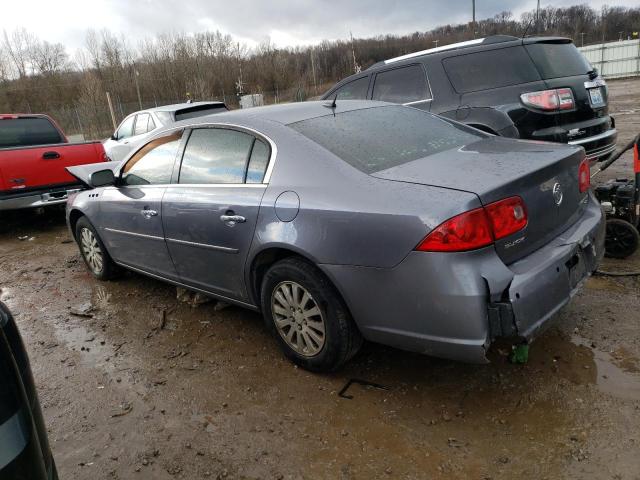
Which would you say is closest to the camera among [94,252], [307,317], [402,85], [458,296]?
[458,296]

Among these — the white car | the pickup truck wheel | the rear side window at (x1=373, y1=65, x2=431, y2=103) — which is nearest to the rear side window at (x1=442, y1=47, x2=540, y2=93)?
the rear side window at (x1=373, y1=65, x2=431, y2=103)

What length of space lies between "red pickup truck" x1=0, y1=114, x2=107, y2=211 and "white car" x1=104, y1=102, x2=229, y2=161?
5.65 ft

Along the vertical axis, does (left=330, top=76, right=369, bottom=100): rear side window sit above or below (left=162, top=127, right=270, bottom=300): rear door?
above

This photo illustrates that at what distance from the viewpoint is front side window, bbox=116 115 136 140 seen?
10.7 meters

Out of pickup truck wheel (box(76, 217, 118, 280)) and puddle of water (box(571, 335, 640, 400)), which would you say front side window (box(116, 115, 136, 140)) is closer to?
pickup truck wheel (box(76, 217, 118, 280))

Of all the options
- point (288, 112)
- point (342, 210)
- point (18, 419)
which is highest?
point (288, 112)

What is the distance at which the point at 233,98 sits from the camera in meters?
46.2

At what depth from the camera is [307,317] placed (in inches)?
118

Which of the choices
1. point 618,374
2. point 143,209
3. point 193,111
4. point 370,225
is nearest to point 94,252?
point 143,209

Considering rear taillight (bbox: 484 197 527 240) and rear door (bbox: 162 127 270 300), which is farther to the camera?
rear door (bbox: 162 127 270 300)

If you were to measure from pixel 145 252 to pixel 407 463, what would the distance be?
2.80 m

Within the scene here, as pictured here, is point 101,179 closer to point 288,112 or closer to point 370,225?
point 288,112

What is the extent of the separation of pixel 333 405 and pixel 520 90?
13.2 feet

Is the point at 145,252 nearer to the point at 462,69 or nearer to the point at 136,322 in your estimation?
the point at 136,322
